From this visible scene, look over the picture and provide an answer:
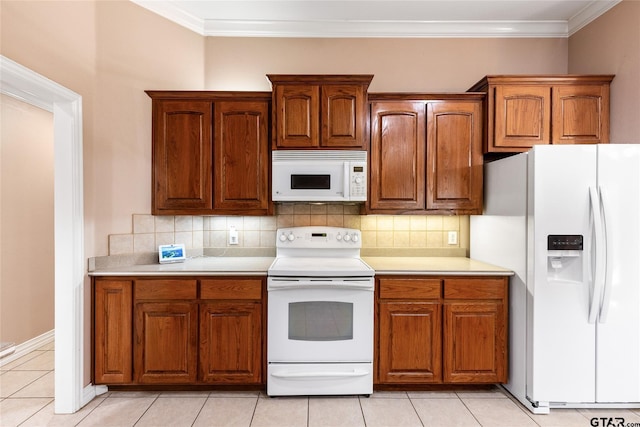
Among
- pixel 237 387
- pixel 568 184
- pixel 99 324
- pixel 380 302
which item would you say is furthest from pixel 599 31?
pixel 99 324

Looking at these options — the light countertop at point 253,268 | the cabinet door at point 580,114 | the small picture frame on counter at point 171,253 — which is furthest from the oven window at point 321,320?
the cabinet door at point 580,114

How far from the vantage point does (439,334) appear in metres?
2.36

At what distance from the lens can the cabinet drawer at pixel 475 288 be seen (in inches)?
93.1

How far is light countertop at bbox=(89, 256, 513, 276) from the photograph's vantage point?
7.68ft

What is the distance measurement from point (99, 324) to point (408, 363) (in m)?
2.19

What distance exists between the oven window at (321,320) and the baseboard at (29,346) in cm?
264

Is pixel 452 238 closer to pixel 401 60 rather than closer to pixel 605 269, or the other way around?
pixel 605 269

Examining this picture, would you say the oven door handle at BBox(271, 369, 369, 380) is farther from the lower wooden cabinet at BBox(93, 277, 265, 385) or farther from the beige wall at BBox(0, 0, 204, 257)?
the beige wall at BBox(0, 0, 204, 257)

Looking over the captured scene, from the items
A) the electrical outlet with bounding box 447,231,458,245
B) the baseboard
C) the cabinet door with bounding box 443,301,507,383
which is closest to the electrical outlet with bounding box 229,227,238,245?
the cabinet door with bounding box 443,301,507,383

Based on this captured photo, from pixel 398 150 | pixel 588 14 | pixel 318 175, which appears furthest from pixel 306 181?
pixel 588 14

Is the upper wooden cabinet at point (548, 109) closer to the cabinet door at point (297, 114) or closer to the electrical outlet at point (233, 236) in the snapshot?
the cabinet door at point (297, 114)

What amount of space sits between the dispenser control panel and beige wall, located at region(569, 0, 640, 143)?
3.28ft

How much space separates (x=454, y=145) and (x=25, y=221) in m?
3.99

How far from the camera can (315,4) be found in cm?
275
